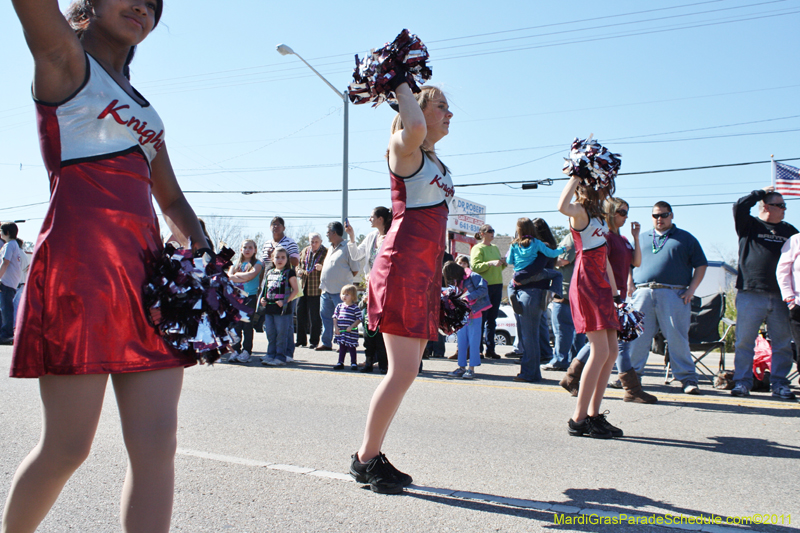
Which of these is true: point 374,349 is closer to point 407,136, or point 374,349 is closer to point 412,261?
point 412,261

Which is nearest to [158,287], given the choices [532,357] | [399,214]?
[399,214]

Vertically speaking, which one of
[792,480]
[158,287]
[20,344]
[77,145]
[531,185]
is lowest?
[792,480]

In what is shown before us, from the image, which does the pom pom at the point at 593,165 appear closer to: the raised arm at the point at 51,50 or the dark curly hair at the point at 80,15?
the dark curly hair at the point at 80,15

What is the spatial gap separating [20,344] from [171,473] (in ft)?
1.87

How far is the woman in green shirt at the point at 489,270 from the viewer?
34.2 ft

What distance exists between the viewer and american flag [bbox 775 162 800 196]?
14.5m

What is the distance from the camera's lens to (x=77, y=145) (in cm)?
187

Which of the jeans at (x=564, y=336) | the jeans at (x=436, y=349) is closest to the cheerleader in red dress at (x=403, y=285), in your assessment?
the jeans at (x=564, y=336)

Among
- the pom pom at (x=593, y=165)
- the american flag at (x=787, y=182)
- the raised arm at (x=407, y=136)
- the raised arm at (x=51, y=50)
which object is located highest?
the american flag at (x=787, y=182)

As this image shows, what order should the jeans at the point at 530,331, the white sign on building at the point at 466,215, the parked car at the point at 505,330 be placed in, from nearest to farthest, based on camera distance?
the jeans at the point at 530,331, the parked car at the point at 505,330, the white sign on building at the point at 466,215

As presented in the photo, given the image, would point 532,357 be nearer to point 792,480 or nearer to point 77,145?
point 792,480

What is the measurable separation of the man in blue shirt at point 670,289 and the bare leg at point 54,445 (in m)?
6.25

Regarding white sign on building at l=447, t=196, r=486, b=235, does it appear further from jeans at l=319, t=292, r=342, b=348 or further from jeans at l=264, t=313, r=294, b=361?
jeans at l=264, t=313, r=294, b=361

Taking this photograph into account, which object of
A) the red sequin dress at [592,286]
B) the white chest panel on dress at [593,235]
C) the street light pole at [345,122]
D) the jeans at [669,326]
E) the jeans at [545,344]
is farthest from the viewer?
the street light pole at [345,122]
